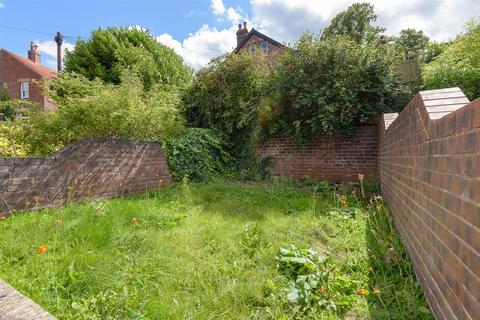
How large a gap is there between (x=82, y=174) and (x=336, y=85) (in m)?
5.69

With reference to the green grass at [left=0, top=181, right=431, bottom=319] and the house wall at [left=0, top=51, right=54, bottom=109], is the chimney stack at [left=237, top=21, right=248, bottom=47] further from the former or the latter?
the green grass at [left=0, top=181, right=431, bottom=319]

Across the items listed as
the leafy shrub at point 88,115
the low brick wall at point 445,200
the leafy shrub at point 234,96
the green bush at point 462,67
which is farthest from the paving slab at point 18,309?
the green bush at point 462,67

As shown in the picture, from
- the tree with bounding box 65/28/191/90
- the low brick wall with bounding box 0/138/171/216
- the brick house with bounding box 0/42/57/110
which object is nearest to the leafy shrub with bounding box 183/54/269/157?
the low brick wall with bounding box 0/138/171/216

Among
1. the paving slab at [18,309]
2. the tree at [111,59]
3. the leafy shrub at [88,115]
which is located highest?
the tree at [111,59]

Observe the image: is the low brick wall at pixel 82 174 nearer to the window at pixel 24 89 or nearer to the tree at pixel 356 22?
the tree at pixel 356 22

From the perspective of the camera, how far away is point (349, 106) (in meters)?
6.86

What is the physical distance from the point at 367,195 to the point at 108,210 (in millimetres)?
5067

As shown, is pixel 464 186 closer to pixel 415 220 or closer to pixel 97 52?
pixel 415 220

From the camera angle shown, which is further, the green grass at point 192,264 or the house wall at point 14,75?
the house wall at point 14,75

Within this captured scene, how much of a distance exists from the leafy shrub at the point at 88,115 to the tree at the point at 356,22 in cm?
1786

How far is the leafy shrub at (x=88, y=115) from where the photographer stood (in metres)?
5.37

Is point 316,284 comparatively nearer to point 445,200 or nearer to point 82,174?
point 445,200

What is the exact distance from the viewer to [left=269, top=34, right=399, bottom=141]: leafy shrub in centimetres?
694

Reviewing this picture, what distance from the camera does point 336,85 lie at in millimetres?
6871
